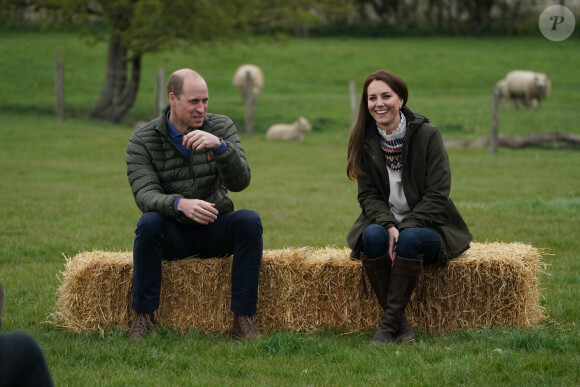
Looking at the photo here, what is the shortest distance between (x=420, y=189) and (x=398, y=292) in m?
0.78

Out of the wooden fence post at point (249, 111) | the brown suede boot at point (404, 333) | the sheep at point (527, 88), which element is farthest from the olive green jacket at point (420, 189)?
the sheep at point (527, 88)

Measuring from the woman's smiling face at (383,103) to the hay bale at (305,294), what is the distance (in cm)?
110

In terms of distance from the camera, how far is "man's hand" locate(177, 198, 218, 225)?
17.5 feet

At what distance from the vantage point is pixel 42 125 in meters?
23.5

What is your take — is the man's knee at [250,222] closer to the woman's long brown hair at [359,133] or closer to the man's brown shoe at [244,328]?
the man's brown shoe at [244,328]

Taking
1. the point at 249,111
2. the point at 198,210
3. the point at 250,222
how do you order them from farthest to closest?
the point at 249,111 < the point at 250,222 < the point at 198,210

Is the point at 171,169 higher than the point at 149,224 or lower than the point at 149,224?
higher

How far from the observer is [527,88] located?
3039 centimetres

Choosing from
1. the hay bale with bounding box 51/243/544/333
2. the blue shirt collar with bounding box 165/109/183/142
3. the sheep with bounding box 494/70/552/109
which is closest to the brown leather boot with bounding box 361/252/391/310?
the hay bale with bounding box 51/243/544/333

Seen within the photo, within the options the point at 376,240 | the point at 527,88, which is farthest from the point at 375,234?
the point at 527,88

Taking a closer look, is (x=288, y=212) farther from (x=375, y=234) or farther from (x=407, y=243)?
(x=407, y=243)

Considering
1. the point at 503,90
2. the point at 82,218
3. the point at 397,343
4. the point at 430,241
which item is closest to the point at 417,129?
the point at 430,241

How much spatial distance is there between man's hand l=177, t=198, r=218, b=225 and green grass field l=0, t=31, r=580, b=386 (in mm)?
842

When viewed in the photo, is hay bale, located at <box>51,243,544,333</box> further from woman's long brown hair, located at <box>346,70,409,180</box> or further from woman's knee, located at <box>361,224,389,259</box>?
woman's long brown hair, located at <box>346,70,409,180</box>
